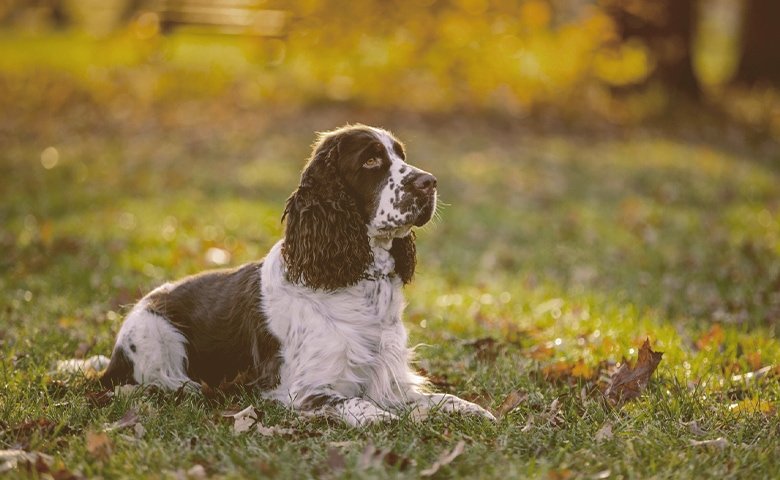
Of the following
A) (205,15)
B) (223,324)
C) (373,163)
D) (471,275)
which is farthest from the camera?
(205,15)

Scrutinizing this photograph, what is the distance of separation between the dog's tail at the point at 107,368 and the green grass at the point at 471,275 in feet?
0.52

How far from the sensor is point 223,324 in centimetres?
489

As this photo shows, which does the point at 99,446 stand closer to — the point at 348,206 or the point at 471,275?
the point at 348,206

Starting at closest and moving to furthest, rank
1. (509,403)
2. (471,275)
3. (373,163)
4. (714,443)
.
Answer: (714,443) → (509,403) → (373,163) → (471,275)

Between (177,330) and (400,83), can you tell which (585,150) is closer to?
(400,83)

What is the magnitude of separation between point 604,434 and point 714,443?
0.49 m

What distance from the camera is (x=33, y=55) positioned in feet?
75.6

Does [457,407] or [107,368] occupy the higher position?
[457,407]

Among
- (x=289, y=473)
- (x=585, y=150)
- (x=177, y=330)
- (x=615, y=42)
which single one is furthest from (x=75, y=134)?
(x=289, y=473)

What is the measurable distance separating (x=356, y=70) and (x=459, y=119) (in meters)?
2.65

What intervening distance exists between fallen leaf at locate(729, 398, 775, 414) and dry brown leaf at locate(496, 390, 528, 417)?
1.07 m

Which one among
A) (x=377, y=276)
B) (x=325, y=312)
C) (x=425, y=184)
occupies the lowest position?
(x=325, y=312)

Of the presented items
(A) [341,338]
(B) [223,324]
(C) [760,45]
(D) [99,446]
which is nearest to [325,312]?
(A) [341,338]

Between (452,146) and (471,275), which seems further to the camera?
(452,146)
